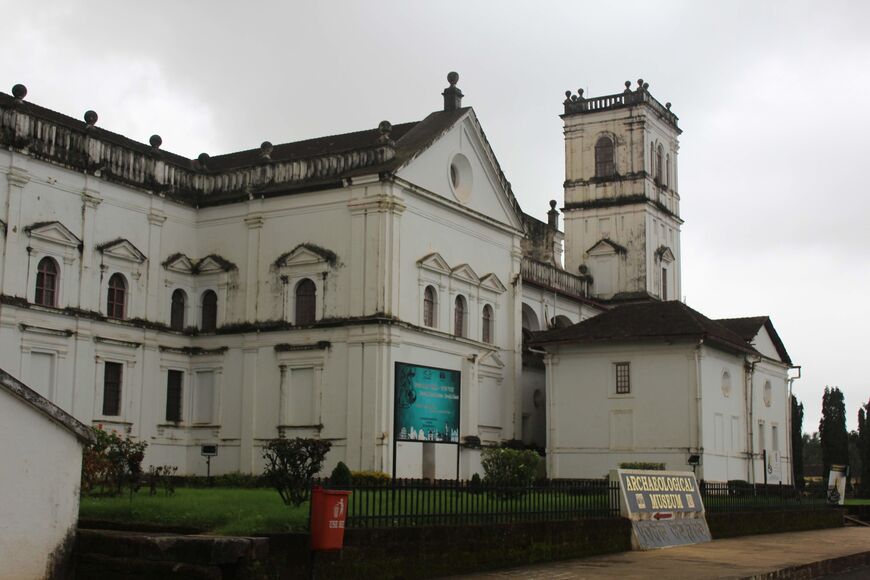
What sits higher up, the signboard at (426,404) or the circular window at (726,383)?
the circular window at (726,383)

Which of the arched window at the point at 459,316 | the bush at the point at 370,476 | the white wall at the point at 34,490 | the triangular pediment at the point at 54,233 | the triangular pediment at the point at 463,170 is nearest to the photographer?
the white wall at the point at 34,490

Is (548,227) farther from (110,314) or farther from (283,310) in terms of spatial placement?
(110,314)

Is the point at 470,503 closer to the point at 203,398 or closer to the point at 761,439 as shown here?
the point at 203,398

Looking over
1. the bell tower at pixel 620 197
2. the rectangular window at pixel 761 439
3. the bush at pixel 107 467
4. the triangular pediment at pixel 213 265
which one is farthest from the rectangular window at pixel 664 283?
the bush at pixel 107 467

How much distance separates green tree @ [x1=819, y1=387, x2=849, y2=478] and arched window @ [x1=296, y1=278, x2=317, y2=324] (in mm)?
42260

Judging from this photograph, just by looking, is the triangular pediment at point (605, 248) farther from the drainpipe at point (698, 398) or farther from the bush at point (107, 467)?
the bush at point (107, 467)

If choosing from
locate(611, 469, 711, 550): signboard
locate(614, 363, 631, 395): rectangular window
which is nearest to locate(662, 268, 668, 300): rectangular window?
locate(614, 363, 631, 395): rectangular window

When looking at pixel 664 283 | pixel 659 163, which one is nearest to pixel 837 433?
pixel 664 283

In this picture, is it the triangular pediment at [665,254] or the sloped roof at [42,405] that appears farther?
the triangular pediment at [665,254]

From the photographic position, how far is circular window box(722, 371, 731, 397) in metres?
42.4

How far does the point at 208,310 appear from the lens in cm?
3947

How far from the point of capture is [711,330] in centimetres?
4147

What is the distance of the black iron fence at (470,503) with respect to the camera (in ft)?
51.7

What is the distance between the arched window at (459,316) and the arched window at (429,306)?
4.77 feet
